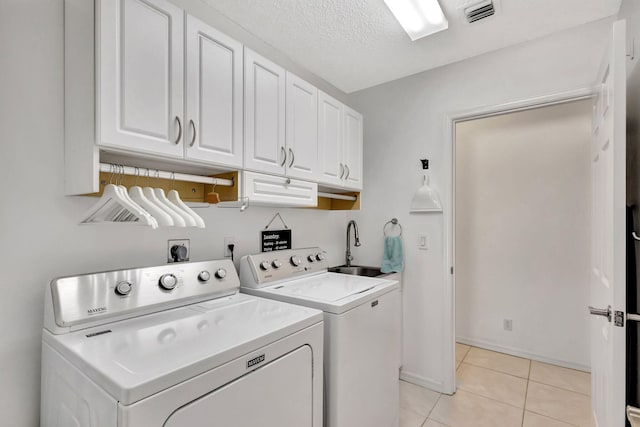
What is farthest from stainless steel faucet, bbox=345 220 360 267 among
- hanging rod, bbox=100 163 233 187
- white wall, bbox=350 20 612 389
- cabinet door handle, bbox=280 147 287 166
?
hanging rod, bbox=100 163 233 187

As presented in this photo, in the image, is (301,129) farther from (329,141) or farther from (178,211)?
(178,211)

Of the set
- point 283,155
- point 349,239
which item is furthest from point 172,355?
point 349,239

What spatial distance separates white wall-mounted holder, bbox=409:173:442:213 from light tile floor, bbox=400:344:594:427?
1.46m

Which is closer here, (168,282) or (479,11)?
(168,282)

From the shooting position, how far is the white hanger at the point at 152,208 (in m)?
1.16

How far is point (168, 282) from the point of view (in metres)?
1.42

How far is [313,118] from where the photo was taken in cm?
215

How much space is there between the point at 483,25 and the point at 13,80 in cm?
252

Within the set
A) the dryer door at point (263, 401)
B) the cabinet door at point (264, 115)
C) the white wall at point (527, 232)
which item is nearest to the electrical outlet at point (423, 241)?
the white wall at point (527, 232)

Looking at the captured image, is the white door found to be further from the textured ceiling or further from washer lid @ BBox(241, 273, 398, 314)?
washer lid @ BBox(241, 273, 398, 314)

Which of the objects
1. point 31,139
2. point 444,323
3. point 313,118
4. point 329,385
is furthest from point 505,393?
point 31,139

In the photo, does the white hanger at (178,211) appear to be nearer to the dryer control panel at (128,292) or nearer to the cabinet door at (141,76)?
the cabinet door at (141,76)

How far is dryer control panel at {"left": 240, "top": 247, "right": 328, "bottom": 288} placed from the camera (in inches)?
73.3

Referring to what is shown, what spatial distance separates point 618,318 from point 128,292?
1.94m
